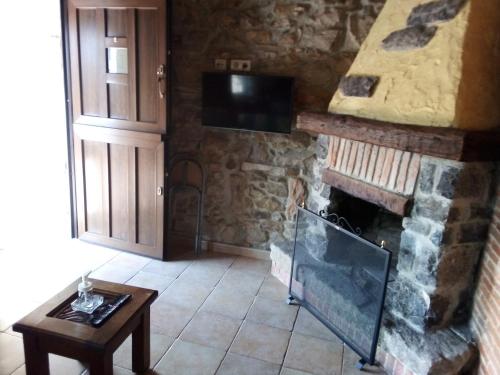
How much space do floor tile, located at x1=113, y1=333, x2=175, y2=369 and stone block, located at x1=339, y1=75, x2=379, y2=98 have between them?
1.91m

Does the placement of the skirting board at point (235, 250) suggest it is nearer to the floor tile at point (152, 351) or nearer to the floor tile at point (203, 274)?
the floor tile at point (203, 274)

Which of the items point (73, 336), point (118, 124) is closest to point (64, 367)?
point (73, 336)

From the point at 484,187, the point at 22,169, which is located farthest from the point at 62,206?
the point at 484,187

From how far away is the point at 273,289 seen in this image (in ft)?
9.70

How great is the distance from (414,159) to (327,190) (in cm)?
77

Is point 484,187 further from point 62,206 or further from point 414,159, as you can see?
point 62,206

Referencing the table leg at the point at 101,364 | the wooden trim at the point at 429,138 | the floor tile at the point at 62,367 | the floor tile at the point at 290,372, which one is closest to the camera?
the table leg at the point at 101,364

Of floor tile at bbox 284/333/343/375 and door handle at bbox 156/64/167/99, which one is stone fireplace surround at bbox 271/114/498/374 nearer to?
floor tile at bbox 284/333/343/375

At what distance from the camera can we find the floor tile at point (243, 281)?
9.64 feet

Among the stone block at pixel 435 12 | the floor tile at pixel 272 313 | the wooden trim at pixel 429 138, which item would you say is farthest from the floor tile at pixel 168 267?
the stone block at pixel 435 12

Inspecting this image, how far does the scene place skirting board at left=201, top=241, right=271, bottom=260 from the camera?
3461mm

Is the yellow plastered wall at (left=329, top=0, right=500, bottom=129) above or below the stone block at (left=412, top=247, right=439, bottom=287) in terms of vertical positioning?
above

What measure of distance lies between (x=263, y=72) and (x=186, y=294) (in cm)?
185

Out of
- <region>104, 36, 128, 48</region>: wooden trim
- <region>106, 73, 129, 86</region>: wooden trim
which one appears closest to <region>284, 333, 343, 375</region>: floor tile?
<region>106, 73, 129, 86</region>: wooden trim
